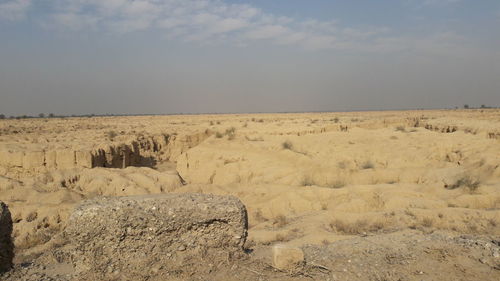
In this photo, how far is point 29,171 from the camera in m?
9.41

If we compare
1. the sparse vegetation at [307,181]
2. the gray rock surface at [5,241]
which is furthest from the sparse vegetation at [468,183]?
the gray rock surface at [5,241]

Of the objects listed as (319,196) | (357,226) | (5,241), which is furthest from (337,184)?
(5,241)

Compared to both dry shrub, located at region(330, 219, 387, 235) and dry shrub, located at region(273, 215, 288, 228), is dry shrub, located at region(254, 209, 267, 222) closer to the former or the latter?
dry shrub, located at region(273, 215, 288, 228)

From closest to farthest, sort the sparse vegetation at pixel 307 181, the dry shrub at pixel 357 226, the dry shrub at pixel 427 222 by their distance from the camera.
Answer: the dry shrub at pixel 357 226 < the dry shrub at pixel 427 222 < the sparse vegetation at pixel 307 181

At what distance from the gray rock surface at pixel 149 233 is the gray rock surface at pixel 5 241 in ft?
2.53

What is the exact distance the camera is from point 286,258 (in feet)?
13.9

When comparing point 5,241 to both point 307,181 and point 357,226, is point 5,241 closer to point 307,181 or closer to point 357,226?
point 357,226

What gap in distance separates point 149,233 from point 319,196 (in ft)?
16.7

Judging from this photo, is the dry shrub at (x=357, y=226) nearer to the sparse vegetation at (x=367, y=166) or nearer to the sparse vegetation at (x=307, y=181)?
the sparse vegetation at (x=307, y=181)

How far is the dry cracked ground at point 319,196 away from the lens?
4305 mm

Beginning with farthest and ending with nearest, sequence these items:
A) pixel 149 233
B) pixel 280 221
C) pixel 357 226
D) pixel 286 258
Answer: pixel 280 221 → pixel 357 226 → pixel 286 258 → pixel 149 233

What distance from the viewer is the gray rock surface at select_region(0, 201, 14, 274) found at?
3977 millimetres

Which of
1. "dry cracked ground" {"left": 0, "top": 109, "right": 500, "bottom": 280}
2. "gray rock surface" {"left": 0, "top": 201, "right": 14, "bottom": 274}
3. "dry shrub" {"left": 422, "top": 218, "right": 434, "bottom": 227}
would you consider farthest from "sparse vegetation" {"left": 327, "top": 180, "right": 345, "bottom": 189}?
"gray rock surface" {"left": 0, "top": 201, "right": 14, "bottom": 274}

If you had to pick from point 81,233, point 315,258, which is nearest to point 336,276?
point 315,258
